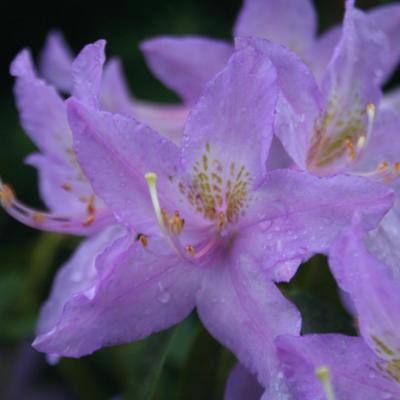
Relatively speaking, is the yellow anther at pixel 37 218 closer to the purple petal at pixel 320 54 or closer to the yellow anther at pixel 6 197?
the yellow anther at pixel 6 197

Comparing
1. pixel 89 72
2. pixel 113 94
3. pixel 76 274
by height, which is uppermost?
pixel 89 72

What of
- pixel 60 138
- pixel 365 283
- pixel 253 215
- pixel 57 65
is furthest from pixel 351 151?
pixel 57 65

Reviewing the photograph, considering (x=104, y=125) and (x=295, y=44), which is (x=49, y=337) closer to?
(x=104, y=125)

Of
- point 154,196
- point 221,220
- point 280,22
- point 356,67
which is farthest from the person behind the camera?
Result: point 280,22

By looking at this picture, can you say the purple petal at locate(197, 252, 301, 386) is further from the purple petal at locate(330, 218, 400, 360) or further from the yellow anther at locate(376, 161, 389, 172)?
the yellow anther at locate(376, 161, 389, 172)

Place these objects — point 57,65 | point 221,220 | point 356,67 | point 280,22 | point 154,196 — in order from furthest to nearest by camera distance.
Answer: point 57,65 < point 280,22 < point 356,67 < point 221,220 < point 154,196

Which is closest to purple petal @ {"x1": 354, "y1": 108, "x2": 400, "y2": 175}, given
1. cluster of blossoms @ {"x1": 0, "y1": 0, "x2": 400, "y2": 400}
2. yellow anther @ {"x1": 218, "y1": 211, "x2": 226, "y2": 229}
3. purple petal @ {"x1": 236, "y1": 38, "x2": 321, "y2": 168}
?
cluster of blossoms @ {"x1": 0, "y1": 0, "x2": 400, "y2": 400}

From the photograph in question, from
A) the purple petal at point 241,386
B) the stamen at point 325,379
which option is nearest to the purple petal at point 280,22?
the purple petal at point 241,386

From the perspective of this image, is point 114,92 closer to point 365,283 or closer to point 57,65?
point 57,65
